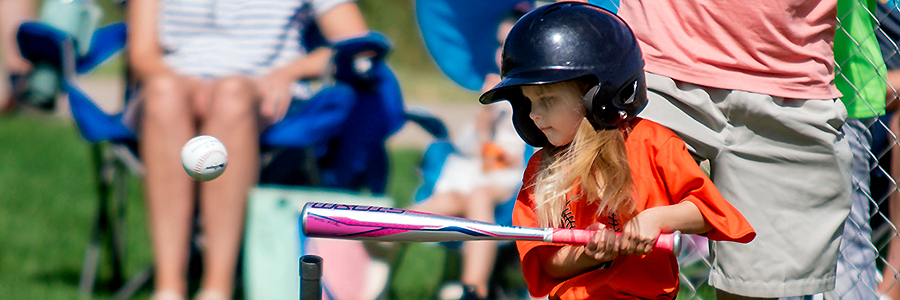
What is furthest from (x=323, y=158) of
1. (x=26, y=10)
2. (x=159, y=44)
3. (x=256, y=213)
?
(x=26, y=10)

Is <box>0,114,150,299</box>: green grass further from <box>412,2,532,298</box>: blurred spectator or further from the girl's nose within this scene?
the girl's nose

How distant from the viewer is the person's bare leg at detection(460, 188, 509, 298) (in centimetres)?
352

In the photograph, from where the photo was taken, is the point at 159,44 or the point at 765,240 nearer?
the point at 765,240

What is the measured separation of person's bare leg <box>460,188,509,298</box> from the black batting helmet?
1.83 metres

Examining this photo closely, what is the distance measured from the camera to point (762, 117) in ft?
6.33

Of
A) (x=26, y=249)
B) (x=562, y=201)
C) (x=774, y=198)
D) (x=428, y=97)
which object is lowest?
(x=428, y=97)

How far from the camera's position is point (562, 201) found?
67.4 inches

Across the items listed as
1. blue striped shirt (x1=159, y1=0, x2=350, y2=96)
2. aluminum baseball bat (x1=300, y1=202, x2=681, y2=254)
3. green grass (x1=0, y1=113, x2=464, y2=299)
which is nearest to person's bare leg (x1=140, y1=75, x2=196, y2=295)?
blue striped shirt (x1=159, y1=0, x2=350, y2=96)

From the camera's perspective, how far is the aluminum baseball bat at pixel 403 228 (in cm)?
160

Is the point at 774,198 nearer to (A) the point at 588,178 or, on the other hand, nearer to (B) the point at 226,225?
(A) the point at 588,178

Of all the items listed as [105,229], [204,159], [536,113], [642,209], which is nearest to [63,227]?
[105,229]

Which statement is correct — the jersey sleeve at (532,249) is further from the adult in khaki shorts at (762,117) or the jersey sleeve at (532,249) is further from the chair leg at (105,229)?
the chair leg at (105,229)

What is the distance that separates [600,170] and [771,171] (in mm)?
531

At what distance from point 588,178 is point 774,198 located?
0.57 m
